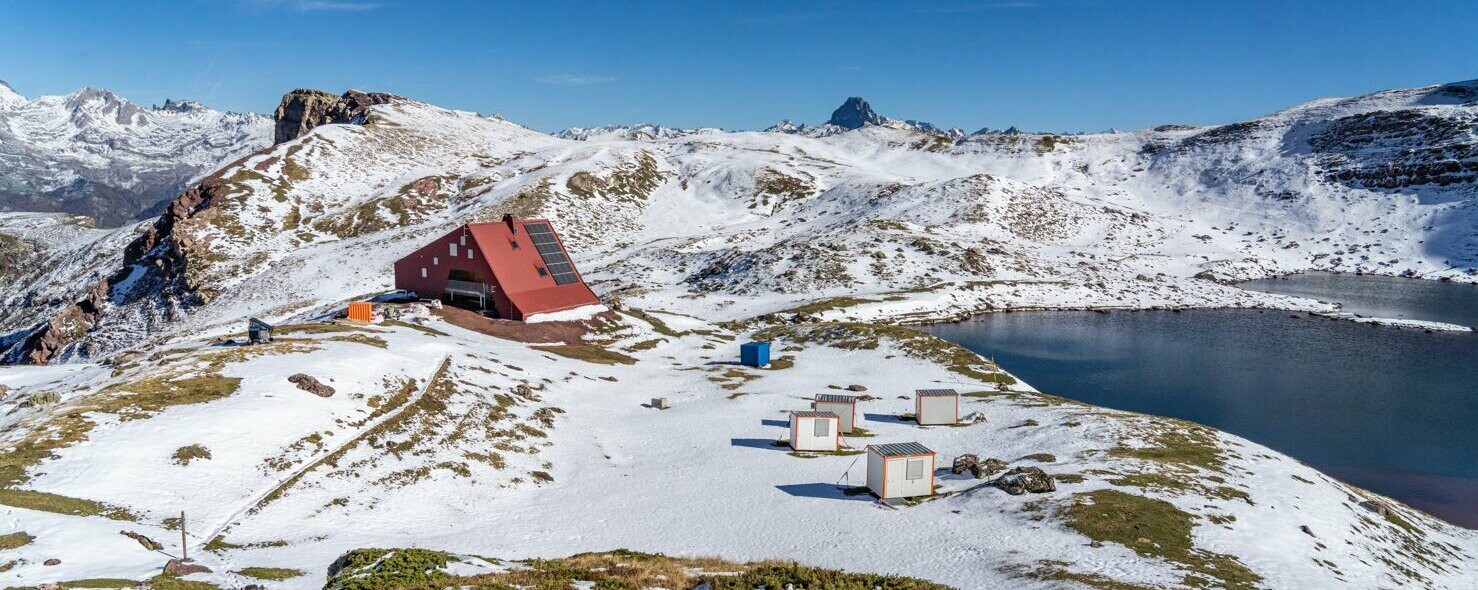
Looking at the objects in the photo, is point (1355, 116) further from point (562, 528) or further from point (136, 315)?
point (136, 315)

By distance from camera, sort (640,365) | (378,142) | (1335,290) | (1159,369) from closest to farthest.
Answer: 1. (640,365)
2. (1159,369)
3. (1335,290)
4. (378,142)

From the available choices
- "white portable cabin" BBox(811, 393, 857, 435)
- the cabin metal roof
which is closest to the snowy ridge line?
"white portable cabin" BBox(811, 393, 857, 435)

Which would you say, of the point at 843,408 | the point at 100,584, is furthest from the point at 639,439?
the point at 100,584

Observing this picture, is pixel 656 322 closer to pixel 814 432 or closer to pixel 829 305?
pixel 829 305

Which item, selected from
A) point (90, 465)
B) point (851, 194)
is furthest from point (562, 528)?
point (851, 194)

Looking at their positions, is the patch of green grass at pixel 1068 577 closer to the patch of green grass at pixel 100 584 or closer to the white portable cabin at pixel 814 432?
the white portable cabin at pixel 814 432
